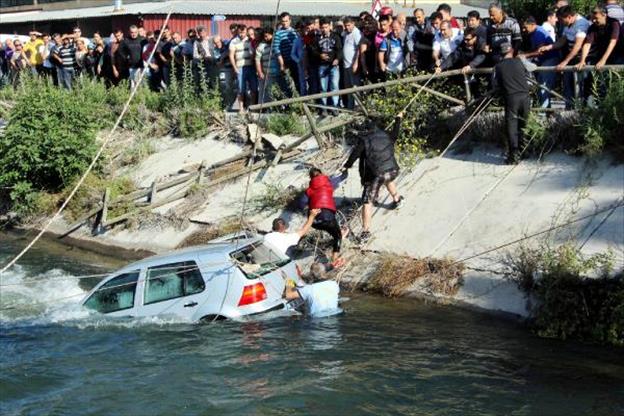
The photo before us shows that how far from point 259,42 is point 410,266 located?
345 inches

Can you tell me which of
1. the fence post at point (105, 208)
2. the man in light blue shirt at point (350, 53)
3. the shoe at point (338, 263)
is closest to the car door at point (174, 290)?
the shoe at point (338, 263)

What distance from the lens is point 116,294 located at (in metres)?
13.0

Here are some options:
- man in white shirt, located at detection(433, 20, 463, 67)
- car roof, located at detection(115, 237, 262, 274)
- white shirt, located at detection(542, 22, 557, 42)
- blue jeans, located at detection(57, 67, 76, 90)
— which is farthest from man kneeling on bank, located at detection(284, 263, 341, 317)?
blue jeans, located at detection(57, 67, 76, 90)

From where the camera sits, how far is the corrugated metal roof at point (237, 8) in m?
29.9

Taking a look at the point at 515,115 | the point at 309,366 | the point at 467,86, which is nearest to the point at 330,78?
the point at 467,86

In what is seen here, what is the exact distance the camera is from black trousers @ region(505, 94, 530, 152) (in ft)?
48.9

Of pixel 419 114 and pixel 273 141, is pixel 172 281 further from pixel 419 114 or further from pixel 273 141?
pixel 273 141

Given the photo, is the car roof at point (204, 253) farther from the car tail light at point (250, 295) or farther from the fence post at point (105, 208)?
the fence post at point (105, 208)

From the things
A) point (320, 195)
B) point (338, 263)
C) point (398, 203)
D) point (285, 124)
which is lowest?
point (338, 263)

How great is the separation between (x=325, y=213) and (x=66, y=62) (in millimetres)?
14741

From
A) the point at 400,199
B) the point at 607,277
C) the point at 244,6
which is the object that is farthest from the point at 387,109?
the point at 244,6

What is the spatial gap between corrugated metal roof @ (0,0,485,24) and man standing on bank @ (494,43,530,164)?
1514 cm

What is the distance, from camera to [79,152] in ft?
69.5

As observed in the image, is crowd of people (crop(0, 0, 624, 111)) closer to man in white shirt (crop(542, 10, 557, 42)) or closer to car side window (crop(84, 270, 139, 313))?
man in white shirt (crop(542, 10, 557, 42))
